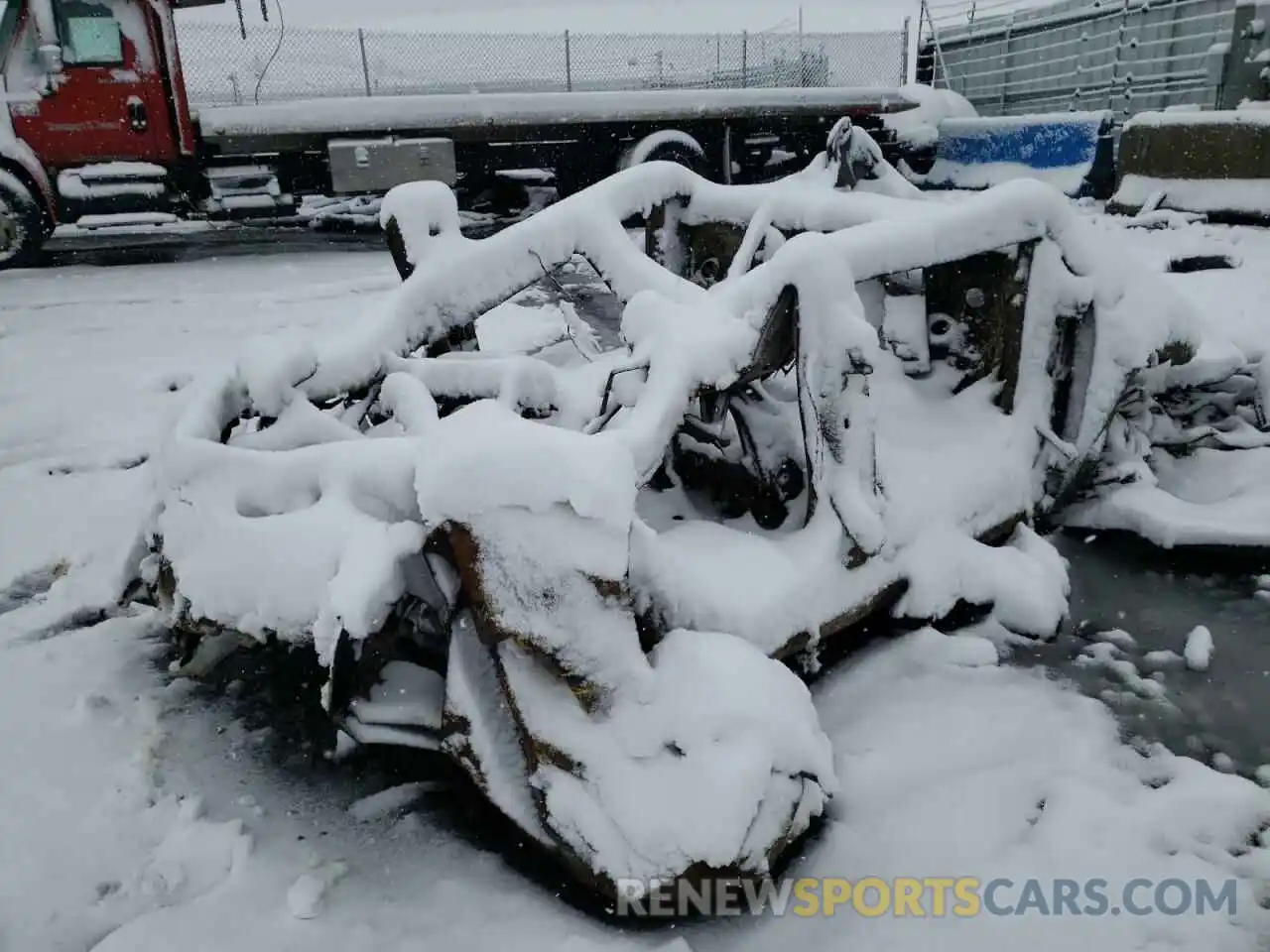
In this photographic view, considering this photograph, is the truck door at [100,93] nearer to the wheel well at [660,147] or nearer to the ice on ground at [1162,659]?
the wheel well at [660,147]

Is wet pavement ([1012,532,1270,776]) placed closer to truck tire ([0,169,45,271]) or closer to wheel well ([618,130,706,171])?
wheel well ([618,130,706,171])

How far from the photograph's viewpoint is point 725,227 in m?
3.83

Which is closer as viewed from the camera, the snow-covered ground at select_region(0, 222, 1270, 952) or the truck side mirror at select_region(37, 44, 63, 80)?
the snow-covered ground at select_region(0, 222, 1270, 952)

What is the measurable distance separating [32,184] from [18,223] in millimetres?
393

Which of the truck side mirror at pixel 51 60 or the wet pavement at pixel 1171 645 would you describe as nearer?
the wet pavement at pixel 1171 645

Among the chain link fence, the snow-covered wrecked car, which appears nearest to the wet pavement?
the snow-covered wrecked car

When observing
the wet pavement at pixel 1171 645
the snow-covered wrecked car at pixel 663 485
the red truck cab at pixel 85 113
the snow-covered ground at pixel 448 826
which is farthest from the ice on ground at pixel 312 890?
the red truck cab at pixel 85 113

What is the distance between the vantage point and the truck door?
892 centimetres

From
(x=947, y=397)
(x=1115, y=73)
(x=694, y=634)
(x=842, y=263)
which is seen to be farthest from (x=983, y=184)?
(x=694, y=634)

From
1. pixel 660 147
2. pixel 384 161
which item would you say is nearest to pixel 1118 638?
pixel 384 161

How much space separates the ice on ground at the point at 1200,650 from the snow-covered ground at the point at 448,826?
6cm

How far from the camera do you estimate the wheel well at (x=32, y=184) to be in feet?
29.6

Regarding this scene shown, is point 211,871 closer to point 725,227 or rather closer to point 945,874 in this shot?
point 945,874

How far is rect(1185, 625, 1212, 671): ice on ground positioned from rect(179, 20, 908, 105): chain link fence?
1697 cm
